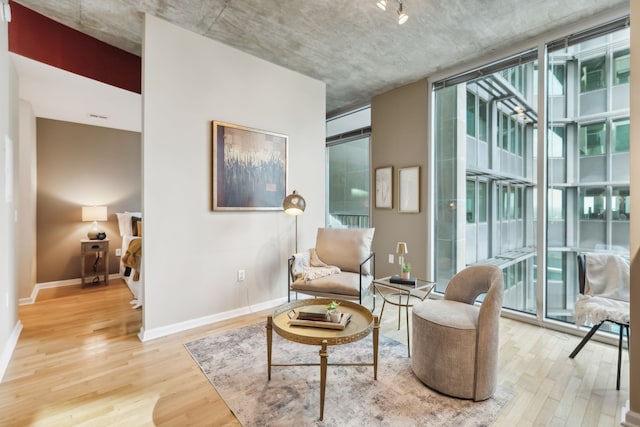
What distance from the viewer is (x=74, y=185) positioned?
14.9ft

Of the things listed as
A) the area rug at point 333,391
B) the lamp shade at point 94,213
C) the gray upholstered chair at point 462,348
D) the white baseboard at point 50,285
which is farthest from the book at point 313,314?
the lamp shade at point 94,213

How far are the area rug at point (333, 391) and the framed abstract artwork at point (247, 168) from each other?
1.51 m

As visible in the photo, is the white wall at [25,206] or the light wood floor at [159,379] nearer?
the light wood floor at [159,379]

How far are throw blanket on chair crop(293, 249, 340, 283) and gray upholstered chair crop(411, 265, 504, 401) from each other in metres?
1.32

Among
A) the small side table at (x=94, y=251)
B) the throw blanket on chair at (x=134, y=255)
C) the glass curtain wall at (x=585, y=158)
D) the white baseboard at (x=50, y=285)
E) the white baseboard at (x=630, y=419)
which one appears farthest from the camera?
the small side table at (x=94, y=251)

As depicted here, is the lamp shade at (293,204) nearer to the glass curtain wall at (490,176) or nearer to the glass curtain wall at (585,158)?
the glass curtain wall at (490,176)

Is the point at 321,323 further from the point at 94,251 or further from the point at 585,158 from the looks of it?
the point at 94,251

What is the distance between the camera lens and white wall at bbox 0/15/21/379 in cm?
221

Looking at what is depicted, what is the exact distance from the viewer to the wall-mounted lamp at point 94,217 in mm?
4426

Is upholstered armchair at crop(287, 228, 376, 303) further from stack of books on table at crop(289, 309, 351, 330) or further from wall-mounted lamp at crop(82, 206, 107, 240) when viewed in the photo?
wall-mounted lamp at crop(82, 206, 107, 240)

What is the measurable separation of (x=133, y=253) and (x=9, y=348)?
1322mm

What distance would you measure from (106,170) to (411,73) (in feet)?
16.3

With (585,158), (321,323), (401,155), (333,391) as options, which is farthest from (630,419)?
(401,155)

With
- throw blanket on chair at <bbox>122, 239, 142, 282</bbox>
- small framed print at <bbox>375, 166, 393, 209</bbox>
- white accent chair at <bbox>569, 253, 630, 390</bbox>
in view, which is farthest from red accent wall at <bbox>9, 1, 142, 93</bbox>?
white accent chair at <bbox>569, 253, 630, 390</bbox>
